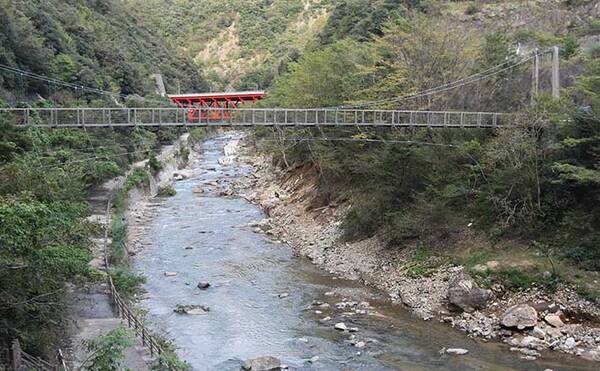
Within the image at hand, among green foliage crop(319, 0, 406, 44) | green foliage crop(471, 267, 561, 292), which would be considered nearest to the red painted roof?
green foliage crop(319, 0, 406, 44)

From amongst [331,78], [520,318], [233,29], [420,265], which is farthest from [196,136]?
[233,29]

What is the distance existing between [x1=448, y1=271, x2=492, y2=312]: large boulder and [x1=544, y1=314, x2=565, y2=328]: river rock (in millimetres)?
1808

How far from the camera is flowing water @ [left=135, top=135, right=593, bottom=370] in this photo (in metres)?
15.0

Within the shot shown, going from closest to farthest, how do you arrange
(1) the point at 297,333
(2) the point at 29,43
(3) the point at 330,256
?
(1) the point at 297,333
(3) the point at 330,256
(2) the point at 29,43

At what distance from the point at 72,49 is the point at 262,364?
1625 inches

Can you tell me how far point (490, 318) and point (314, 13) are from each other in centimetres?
10923

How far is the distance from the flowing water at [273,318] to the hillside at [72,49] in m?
16.0

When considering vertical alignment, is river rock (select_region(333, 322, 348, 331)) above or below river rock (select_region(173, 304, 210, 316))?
above

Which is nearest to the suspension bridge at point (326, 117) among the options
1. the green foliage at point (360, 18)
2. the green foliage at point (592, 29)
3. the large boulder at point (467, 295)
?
the large boulder at point (467, 295)

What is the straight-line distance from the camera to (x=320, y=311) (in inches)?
732

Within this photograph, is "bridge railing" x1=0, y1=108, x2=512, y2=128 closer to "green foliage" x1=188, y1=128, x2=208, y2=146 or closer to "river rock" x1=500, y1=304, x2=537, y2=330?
"river rock" x1=500, y1=304, x2=537, y2=330

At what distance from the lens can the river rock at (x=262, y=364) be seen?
1435 centimetres

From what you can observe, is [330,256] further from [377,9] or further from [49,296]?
[377,9]

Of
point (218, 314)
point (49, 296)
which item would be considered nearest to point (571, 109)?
point (218, 314)
